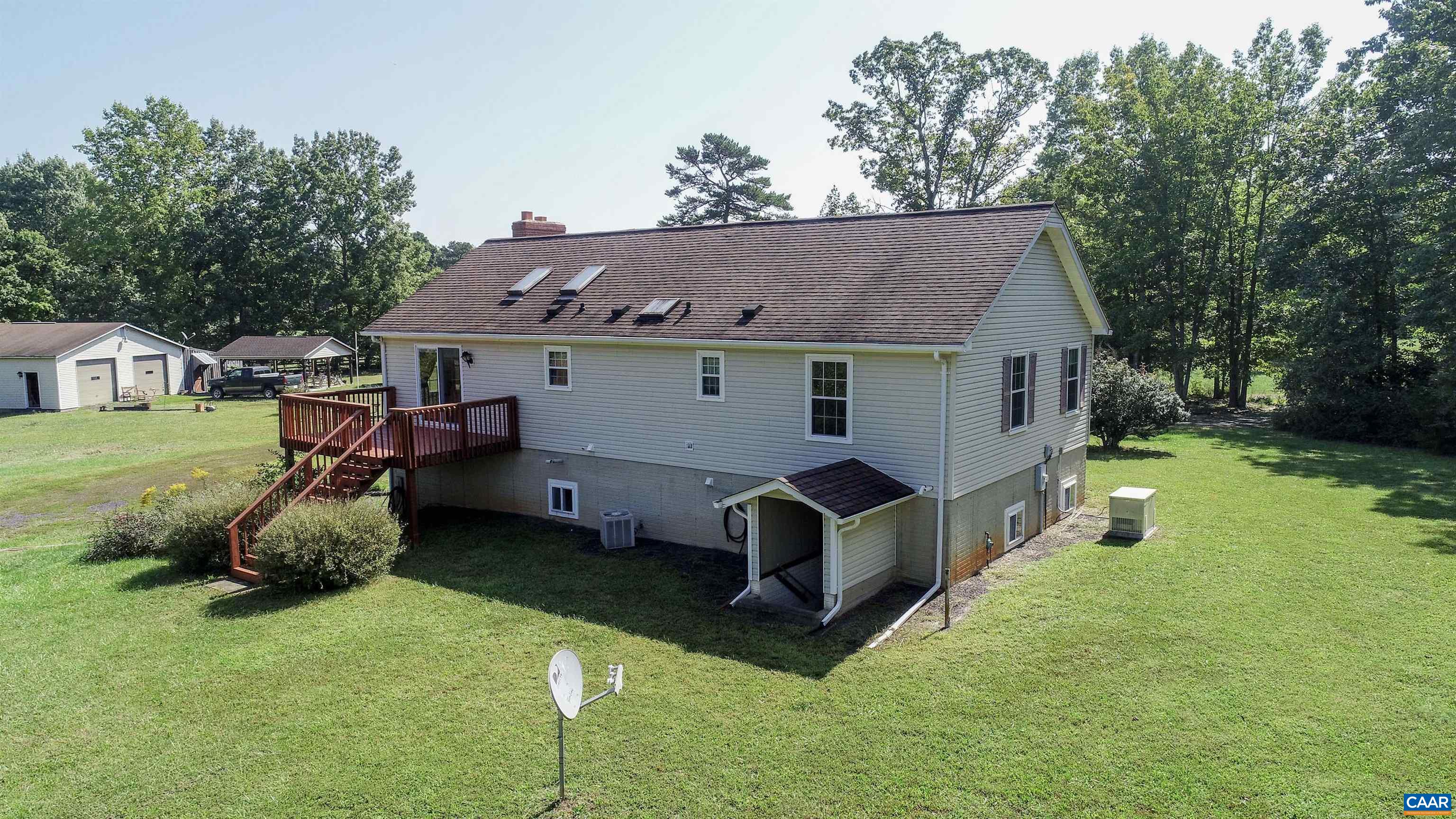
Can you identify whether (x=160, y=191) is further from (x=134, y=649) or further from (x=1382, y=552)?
(x=1382, y=552)

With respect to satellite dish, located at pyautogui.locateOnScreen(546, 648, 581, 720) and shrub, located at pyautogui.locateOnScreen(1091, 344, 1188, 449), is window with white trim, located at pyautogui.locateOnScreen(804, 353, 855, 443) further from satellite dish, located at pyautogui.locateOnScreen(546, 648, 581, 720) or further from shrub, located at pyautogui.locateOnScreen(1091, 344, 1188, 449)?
shrub, located at pyautogui.locateOnScreen(1091, 344, 1188, 449)

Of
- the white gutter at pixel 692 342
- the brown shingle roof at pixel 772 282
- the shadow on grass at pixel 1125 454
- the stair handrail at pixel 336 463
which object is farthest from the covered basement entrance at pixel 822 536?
the shadow on grass at pixel 1125 454

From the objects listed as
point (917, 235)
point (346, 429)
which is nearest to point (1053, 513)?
point (917, 235)

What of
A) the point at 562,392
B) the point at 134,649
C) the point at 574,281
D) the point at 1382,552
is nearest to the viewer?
the point at 134,649

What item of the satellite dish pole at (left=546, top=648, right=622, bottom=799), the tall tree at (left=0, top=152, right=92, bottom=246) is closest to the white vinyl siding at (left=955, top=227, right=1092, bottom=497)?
the satellite dish pole at (left=546, top=648, right=622, bottom=799)

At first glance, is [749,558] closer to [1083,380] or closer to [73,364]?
[1083,380]

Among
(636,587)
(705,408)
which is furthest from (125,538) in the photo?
(705,408)
